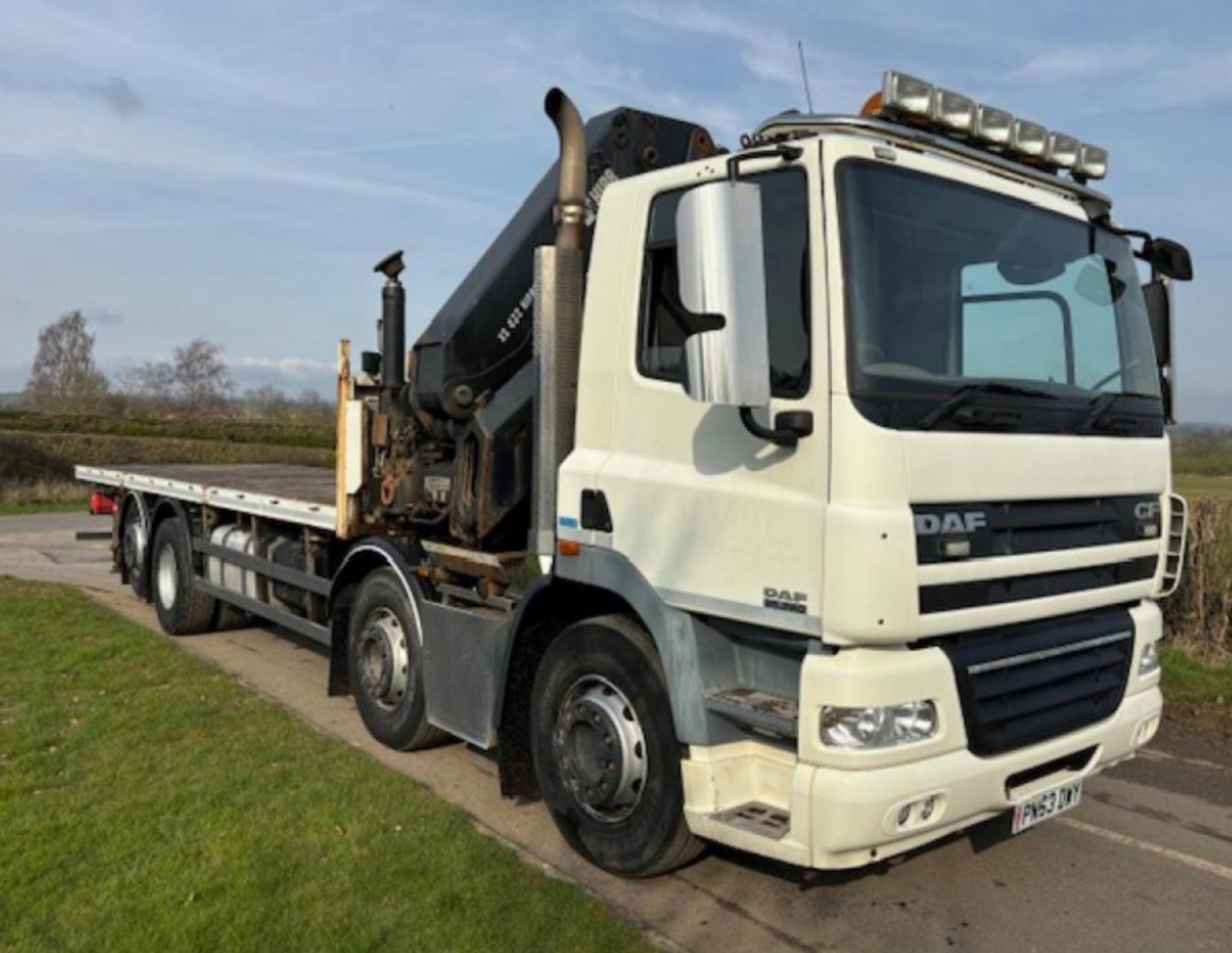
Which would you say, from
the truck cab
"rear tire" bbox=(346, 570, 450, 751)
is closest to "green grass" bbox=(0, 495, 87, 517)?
"rear tire" bbox=(346, 570, 450, 751)

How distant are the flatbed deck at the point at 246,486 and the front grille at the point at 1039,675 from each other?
4.00 metres

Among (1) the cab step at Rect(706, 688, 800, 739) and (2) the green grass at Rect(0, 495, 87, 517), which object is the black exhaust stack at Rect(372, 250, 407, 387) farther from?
(2) the green grass at Rect(0, 495, 87, 517)

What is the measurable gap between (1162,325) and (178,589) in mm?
7687

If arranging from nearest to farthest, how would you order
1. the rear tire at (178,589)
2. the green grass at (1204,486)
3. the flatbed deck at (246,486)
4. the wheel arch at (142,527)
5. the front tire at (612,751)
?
the front tire at (612,751)
the flatbed deck at (246,486)
the green grass at (1204,486)
the rear tire at (178,589)
the wheel arch at (142,527)

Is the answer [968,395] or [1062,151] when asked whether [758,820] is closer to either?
[968,395]

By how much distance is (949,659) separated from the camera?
11.0 feet

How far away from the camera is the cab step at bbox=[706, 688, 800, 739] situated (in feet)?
11.3

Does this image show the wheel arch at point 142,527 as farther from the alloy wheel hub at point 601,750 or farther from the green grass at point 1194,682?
the green grass at point 1194,682

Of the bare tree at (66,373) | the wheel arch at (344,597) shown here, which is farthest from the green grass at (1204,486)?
the bare tree at (66,373)

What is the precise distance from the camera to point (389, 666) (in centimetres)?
571

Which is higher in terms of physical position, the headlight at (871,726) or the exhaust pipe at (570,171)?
the exhaust pipe at (570,171)

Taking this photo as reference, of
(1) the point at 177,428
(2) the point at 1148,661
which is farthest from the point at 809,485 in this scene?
(1) the point at 177,428

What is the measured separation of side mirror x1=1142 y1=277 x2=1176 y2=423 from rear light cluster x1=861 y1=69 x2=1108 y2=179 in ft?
1.88

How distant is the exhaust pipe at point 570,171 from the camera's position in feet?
15.2
